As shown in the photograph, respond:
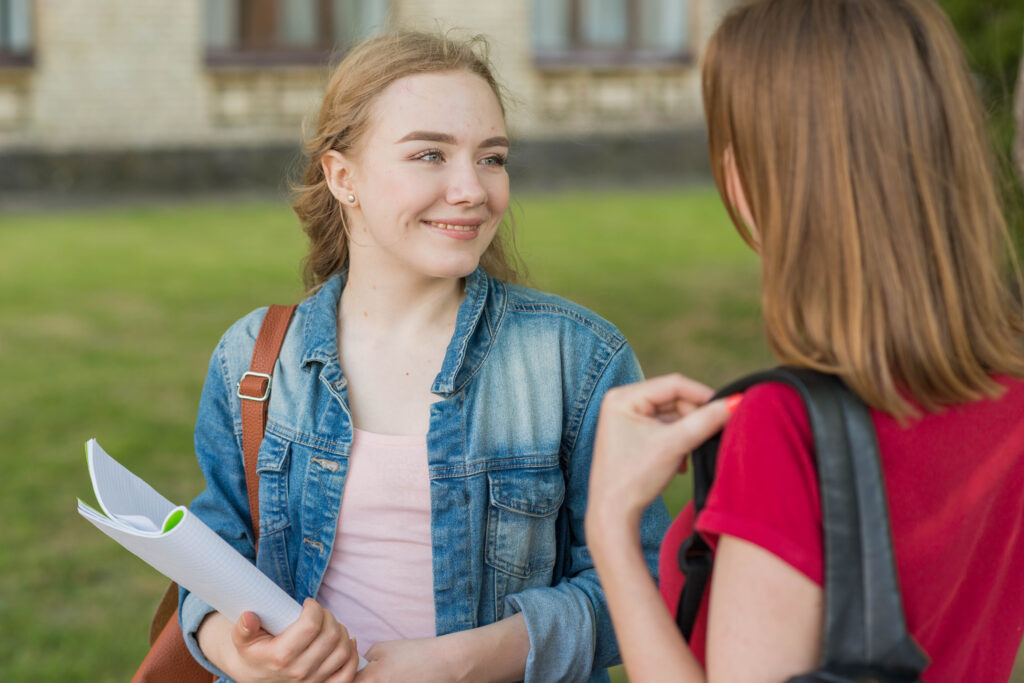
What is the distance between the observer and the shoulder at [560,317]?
194 centimetres

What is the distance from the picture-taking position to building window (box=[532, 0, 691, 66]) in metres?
15.3

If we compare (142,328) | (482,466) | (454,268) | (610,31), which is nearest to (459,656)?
(482,466)

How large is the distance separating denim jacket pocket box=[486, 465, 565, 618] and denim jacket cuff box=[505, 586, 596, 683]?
0.03 metres

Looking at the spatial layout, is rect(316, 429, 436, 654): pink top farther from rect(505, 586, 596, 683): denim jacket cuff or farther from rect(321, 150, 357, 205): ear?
rect(321, 150, 357, 205): ear

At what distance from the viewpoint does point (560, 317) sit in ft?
6.39

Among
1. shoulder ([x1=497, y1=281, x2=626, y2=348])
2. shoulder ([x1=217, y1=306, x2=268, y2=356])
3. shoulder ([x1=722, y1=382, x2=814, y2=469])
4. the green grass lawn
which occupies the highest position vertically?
shoulder ([x1=722, y1=382, x2=814, y2=469])

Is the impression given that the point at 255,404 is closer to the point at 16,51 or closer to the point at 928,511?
the point at 928,511

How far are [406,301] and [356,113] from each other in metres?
0.33

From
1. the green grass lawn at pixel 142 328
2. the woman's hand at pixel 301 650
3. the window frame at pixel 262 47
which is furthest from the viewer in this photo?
the window frame at pixel 262 47

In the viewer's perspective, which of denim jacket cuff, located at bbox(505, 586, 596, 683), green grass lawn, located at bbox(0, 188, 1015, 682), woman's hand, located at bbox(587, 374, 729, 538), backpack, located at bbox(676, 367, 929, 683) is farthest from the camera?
green grass lawn, located at bbox(0, 188, 1015, 682)

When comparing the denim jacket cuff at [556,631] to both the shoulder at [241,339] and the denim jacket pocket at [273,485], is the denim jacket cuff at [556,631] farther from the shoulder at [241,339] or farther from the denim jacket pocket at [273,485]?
the shoulder at [241,339]

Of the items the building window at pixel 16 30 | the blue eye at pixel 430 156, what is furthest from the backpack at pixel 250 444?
the building window at pixel 16 30

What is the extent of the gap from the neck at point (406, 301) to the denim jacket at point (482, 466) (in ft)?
0.16

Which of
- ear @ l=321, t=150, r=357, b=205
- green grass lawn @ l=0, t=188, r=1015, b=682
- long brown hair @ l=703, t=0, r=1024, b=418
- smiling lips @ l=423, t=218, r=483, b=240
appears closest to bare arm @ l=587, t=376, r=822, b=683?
long brown hair @ l=703, t=0, r=1024, b=418
